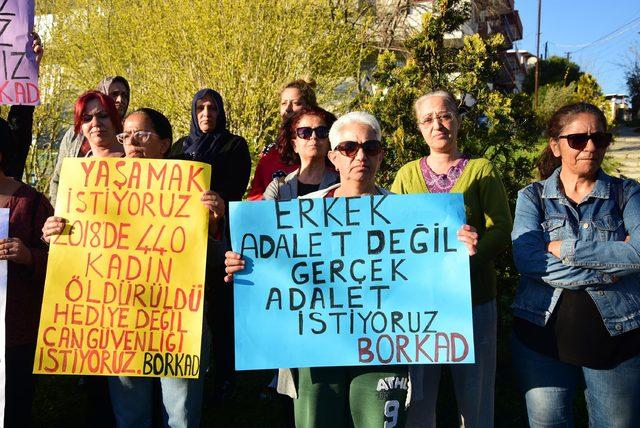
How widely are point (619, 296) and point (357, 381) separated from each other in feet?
3.84

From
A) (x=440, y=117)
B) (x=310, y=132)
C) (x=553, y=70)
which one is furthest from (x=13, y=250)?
(x=553, y=70)

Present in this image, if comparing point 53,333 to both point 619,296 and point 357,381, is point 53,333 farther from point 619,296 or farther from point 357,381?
point 619,296

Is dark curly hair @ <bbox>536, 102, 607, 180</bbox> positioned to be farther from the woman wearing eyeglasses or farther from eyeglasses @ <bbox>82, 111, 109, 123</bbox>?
eyeglasses @ <bbox>82, 111, 109, 123</bbox>

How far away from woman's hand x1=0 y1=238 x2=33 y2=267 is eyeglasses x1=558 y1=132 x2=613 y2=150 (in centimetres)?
250

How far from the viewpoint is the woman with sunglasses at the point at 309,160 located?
3.38 m

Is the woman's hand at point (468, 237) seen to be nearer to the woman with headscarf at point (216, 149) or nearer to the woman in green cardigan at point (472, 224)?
the woman in green cardigan at point (472, 224)

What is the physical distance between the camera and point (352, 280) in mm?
2607

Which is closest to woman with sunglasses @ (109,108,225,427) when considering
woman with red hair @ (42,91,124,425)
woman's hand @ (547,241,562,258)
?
woman with red hair @ (42,91,124,425)

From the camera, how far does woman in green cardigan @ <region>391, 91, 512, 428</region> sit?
3.02m

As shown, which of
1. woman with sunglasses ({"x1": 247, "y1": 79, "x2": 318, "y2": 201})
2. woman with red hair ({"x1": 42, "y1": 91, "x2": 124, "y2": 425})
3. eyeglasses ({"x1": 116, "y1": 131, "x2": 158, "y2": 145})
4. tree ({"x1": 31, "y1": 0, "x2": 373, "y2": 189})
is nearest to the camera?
eyeglasses ({"x1": 116, "y1": 131, "x2": 158, "y2": 145})

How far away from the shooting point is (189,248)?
9.11ft

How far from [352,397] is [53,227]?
1.54 m

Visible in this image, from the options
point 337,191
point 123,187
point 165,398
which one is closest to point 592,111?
point 337,191

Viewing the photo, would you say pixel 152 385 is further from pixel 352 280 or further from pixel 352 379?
Answer: pixel 352 280
